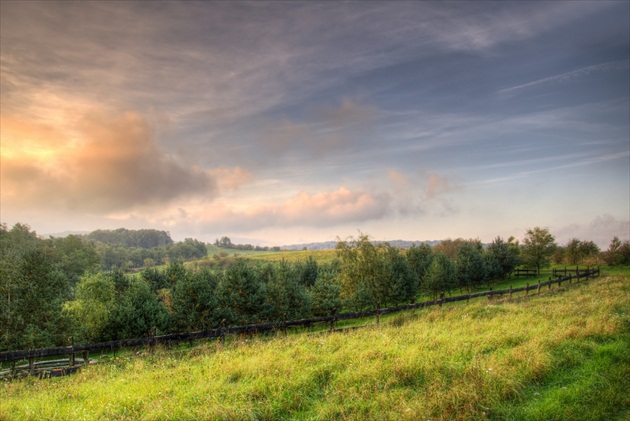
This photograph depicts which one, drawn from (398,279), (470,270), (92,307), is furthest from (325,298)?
(470,270)

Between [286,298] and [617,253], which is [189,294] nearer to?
[286,298]

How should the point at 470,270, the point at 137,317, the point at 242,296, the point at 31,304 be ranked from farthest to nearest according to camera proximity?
the point at 470,270 → the point at 242,296 → the point at 31,304 → the point at 137,317

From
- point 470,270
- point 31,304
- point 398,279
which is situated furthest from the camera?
point 470,270

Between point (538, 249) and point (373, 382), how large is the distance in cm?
7047

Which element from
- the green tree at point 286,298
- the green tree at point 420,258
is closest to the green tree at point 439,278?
the green tree at point 420,258

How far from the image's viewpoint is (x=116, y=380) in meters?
9.94

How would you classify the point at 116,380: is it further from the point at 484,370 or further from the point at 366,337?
the point at 484,370

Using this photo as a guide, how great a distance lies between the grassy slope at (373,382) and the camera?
7.31 m

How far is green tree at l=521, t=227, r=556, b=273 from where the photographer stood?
65250 millimetres

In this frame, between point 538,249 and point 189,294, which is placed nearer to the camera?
point 189,294

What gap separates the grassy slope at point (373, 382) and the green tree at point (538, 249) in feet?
199

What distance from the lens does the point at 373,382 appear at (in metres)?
8.60

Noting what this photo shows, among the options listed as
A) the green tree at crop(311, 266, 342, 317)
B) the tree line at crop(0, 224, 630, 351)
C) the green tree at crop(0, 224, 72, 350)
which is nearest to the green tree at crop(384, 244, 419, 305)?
the tree line at crop(0, 224, 630, 351)

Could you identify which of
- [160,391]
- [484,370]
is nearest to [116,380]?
[160,391]
